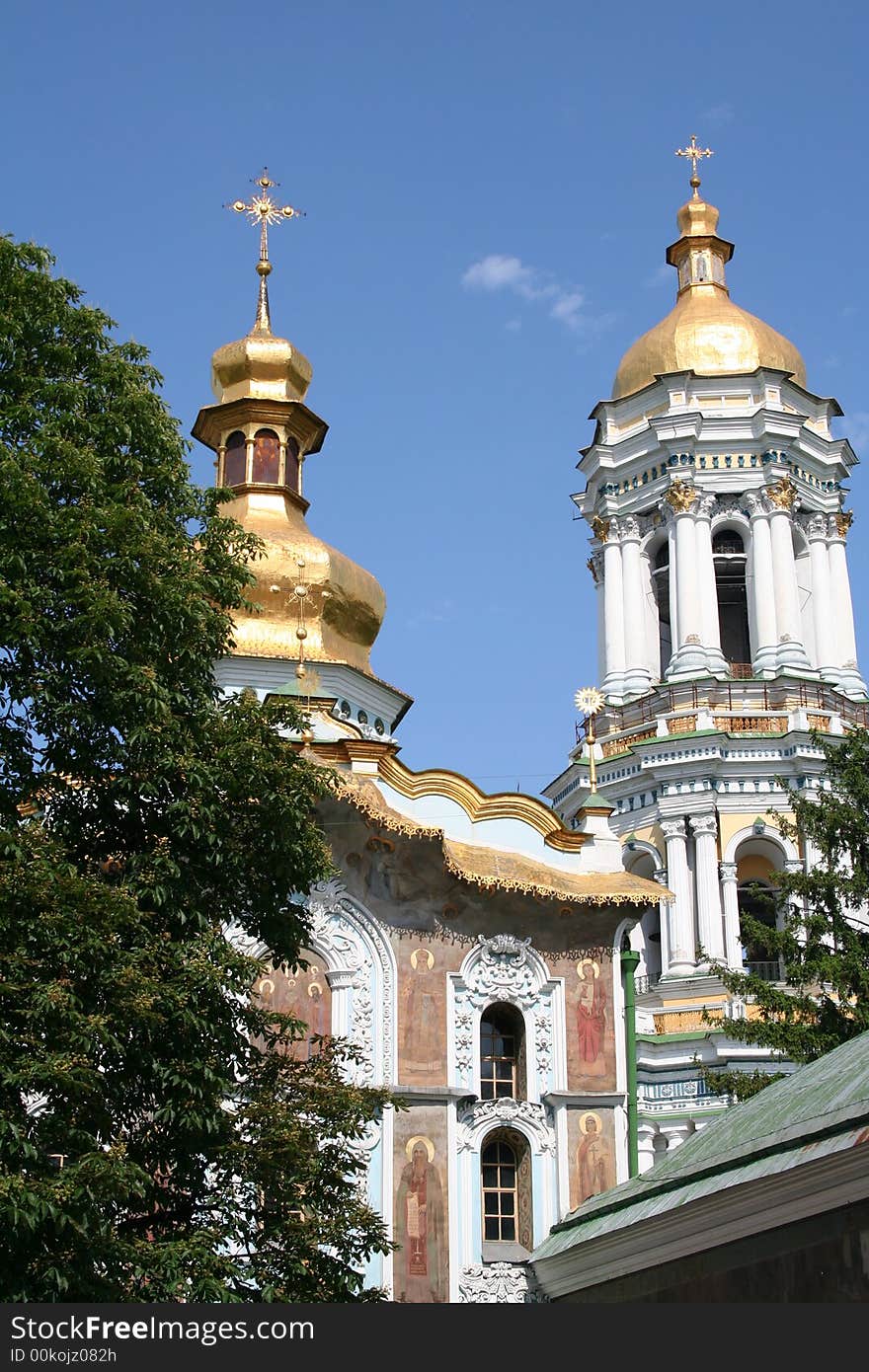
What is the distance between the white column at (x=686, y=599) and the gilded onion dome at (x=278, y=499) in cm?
726

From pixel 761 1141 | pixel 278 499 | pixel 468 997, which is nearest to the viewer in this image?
pixel 761 1141

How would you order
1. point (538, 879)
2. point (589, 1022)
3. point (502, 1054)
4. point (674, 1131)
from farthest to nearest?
point (674, 1131) → point (538, 879) → point (589, 1022) → point (502, 1054)

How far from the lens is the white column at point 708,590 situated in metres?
36.8

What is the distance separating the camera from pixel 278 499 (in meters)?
34.3

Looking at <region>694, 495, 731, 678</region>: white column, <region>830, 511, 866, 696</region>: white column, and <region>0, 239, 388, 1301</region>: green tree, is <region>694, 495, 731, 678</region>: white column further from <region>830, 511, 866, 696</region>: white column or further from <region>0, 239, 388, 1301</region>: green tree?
<region>0, 239, 388, 1301</region>: green tree

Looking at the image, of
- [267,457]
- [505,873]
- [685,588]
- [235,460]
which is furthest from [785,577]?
[505,873]

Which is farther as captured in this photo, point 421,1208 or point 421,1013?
point 421,1013

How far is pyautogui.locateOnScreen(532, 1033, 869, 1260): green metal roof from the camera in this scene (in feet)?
34.1

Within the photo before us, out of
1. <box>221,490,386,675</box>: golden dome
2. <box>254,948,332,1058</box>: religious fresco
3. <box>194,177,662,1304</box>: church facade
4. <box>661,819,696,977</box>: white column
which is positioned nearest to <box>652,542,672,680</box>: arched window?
<box>661,819,696,977</box>: white column

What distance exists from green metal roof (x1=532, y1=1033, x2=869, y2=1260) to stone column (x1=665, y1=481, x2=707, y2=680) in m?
20.7

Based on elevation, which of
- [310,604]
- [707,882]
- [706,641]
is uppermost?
[706,641]

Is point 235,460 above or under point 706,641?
above

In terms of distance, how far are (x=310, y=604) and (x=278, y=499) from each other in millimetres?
3970

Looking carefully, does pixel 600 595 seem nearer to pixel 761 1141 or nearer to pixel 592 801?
pixel 592 801
